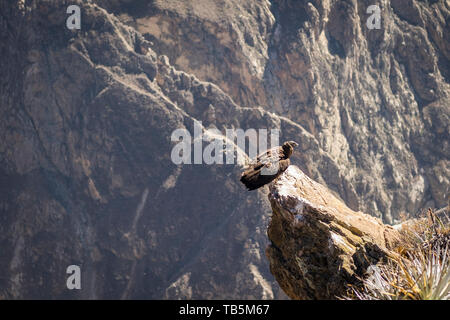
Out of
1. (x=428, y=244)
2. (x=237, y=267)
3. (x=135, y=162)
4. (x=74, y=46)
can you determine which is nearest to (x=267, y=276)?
(x=237, y=267)

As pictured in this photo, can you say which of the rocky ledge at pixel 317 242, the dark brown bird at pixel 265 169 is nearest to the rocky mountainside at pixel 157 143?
the dark brown bird at pixel 265 169

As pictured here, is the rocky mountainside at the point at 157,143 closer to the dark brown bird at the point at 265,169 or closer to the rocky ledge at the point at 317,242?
the dark brown bird at the point at 265,169

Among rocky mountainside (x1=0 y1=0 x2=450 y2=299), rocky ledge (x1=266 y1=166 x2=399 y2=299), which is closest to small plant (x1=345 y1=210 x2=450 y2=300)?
rocky ledge (x1=266 y1=166 x2=399 y2=299)


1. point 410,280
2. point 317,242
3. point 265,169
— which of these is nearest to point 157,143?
point 265,169

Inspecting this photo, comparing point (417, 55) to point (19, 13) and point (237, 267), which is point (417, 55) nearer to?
point (237, 267)

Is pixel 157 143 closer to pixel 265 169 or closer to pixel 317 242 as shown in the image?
pixel 265 169

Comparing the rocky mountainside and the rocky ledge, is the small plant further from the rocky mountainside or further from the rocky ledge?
the rocky mountainside
